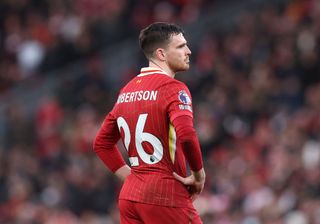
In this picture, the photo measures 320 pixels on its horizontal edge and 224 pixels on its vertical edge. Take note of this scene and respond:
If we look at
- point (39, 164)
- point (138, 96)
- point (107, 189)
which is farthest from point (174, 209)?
point (39, 164)

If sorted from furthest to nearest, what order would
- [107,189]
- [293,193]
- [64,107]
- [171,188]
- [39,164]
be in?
[64,107]
[39,164]
[107,189]
[293,193]
[171,188]

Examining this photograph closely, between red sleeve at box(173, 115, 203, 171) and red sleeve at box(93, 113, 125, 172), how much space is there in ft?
2.55

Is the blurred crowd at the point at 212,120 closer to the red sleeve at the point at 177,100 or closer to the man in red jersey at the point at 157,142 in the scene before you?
the man in red jersey at the point at 157,142

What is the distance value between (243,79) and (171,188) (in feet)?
28.3

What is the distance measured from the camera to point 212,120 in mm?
15539

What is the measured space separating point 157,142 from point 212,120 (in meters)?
8.03

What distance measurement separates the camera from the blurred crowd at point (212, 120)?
526 inches

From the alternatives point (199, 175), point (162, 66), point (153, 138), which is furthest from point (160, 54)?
point (199, 175)

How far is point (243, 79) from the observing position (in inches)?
633

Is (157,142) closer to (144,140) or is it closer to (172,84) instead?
(144,140)

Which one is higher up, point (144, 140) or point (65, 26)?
point (65, 26)

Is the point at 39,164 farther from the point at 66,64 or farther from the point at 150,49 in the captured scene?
the point at 150,49

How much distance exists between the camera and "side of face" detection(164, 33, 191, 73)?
764 cm

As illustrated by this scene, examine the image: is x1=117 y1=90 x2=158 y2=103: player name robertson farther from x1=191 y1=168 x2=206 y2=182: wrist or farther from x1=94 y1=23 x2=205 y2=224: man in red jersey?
x1=191 y1=168 x2=206 y2=182: wrist
